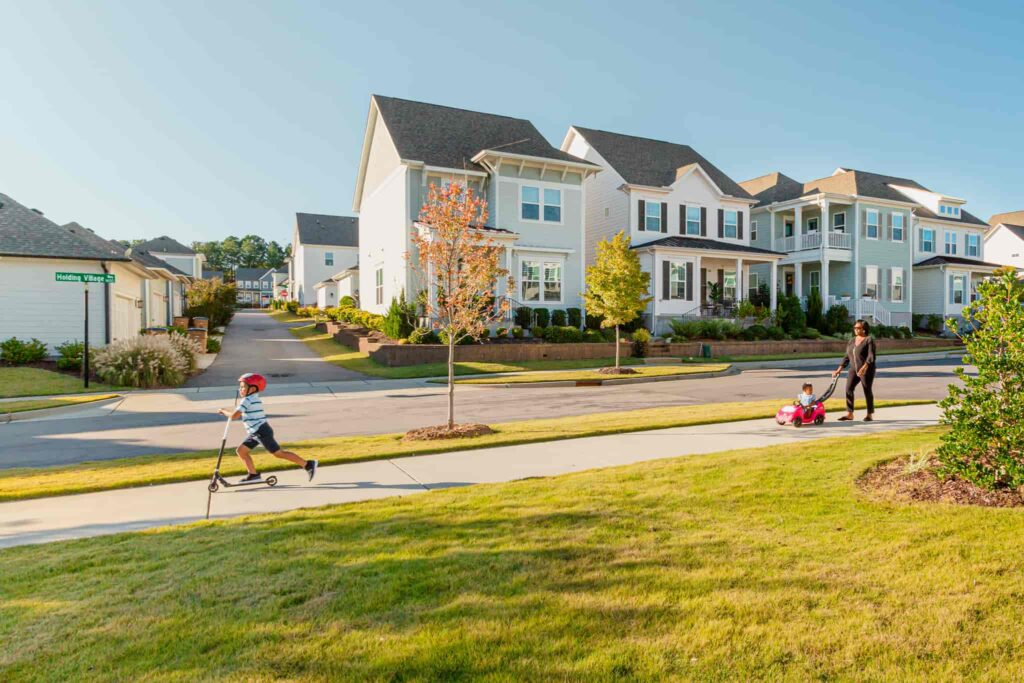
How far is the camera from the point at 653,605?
11.9 feet

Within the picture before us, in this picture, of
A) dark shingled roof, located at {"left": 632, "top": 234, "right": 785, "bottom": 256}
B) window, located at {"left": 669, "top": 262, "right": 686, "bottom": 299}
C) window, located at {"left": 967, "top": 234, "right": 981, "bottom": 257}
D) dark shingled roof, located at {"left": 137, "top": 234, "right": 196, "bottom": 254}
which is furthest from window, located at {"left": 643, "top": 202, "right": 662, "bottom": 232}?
dark shingled roof, located at {"left": 137, "top": 234, "right": 196, "bottom": 254}

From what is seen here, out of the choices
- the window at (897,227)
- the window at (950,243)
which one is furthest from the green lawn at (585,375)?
the window at (950,243)

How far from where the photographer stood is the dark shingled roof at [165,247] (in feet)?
196

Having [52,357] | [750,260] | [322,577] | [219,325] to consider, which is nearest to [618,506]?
[322,577]

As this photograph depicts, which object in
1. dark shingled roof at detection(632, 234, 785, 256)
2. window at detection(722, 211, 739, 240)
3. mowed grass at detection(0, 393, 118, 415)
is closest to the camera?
mowed grass at detection(0, 393, 118, 415)

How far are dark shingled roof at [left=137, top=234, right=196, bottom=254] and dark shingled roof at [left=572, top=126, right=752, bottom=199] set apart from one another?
43.7m

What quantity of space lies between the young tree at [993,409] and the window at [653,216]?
2771cm

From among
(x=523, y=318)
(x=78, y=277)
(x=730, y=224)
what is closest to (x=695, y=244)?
(x=730, y=224)

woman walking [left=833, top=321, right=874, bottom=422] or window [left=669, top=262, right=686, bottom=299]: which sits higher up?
window [left=669, top=262, right=686, bottom=299]

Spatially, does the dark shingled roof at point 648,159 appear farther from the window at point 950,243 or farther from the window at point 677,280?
the window at point 950,243

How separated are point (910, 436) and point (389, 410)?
1000cm

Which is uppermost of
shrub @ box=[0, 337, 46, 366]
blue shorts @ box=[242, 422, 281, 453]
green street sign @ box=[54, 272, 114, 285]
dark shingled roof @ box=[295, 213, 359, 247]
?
dark shingled roof @ box=[295, 213, 359, 247]

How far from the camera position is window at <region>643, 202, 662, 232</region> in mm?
32906

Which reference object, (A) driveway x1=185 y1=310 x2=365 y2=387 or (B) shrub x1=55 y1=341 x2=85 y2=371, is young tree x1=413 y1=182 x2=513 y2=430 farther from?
(B) shrub x1=55 y1=341 x2=85 y2=371
